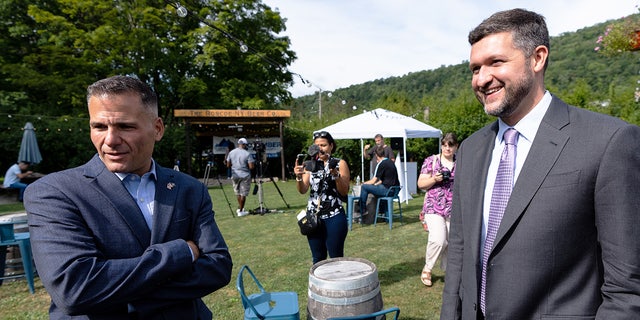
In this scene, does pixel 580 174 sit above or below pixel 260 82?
below

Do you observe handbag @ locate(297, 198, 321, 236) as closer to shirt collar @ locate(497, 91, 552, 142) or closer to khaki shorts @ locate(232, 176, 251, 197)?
shirt collar @ locate(497, 91, 552, 142)

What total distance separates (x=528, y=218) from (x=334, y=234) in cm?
253

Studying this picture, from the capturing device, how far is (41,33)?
21.0 m

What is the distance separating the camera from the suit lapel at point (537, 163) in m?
1.33

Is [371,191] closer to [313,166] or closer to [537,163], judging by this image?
[313,166]

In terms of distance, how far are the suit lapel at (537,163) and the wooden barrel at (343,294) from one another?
1192mm

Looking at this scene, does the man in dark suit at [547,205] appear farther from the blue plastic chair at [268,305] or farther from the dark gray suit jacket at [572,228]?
the blue plastic chair at [268,305]

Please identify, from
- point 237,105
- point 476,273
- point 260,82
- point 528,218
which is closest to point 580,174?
point 528,218

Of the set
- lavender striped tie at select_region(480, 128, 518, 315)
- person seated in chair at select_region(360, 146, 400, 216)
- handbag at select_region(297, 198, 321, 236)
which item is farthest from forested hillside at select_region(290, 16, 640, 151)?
lavender striped tie at select_region(480, 128, 518, 315)

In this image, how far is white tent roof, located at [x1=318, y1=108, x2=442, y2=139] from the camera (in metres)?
11.0

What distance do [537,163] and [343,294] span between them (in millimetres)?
1482

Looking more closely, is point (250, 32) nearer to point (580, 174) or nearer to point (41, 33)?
point (41, 33)

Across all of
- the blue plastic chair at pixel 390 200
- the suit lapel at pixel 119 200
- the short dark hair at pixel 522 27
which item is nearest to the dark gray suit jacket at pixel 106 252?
the suit lapel at pixel 119 200

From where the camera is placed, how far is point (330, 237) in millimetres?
3727
